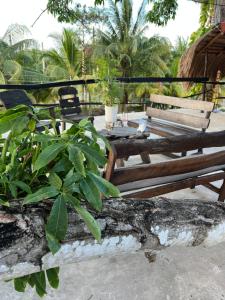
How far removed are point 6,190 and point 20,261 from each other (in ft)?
0.74

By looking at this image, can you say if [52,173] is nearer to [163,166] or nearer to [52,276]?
[52,276]

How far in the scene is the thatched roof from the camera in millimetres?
5242

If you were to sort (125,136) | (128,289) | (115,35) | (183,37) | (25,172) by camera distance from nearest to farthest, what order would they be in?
(25,172)
(128,289)
(125,136)
(115,35)
(183,37)

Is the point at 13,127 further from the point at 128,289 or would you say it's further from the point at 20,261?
the point at 128,289

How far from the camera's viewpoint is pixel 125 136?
9.13ft

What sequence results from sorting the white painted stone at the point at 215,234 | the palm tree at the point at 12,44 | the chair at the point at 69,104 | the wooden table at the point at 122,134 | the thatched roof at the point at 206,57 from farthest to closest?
the palm tree at the point at 12,44
the thatched roof at the point at 206,57
the chair at the point at 69,104
the wooden table at the point at 122,134
the white painted stone at the point at 215,234

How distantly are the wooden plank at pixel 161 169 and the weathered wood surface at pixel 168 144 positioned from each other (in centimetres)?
8

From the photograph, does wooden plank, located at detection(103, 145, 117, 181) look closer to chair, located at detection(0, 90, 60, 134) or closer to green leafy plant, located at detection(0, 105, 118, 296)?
green leafy plant, located at detection(0, 105, 118, 296)

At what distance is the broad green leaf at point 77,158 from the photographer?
623 millimetres

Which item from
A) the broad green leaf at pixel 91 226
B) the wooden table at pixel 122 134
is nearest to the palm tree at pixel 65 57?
the wooden table at pixel 122 134

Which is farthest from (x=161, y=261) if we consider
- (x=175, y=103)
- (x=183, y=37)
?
(x=183, y=37)

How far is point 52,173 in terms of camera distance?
0.72 metres

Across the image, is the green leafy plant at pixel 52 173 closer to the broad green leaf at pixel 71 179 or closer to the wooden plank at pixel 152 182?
the broad green leaf at pixel 71 179

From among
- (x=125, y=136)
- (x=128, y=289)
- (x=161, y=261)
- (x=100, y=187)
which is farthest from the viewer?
(x=125, y=136)
